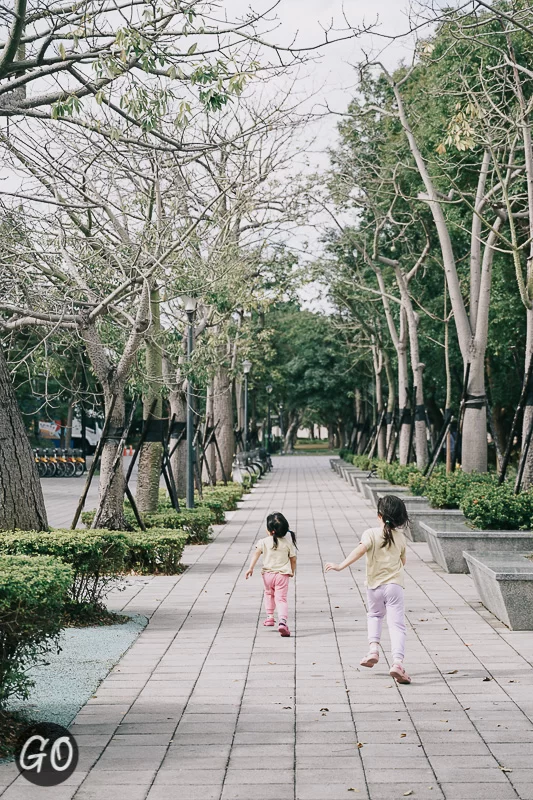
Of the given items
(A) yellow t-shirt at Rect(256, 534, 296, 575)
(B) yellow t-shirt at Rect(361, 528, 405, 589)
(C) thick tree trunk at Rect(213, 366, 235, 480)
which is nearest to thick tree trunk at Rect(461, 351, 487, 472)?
(A) yellow t-shirt at Rect(256, 534, 296, 575)

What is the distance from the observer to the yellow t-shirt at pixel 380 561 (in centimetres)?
769

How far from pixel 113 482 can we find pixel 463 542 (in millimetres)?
4088

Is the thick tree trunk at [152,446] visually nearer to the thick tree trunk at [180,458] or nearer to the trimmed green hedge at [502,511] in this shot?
the thick tree trunk at [180,458]

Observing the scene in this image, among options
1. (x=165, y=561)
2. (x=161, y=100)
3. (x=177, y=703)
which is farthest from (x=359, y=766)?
(x=165, y=561)

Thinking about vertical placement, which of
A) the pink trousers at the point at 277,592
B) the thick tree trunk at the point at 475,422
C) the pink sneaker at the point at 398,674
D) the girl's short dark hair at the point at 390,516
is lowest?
the pink sneaker at the point at 398,674

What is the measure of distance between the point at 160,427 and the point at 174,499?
4.34 ft

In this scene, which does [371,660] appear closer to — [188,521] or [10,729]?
[10,729]

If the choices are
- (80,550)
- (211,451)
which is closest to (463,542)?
(80,550)

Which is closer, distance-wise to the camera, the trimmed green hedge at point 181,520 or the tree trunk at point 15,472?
the tree trunk at point 15,472

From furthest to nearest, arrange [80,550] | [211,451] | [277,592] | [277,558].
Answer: [211,451], [277,558], [277,592], [80,550]

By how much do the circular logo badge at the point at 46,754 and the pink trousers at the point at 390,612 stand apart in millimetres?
2386

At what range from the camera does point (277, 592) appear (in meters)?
9.41

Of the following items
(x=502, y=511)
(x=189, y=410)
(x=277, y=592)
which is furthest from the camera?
(x=189, y=410)

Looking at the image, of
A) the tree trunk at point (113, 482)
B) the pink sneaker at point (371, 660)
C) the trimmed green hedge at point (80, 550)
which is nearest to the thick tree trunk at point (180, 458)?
the tree trunk at point (113, 482)
